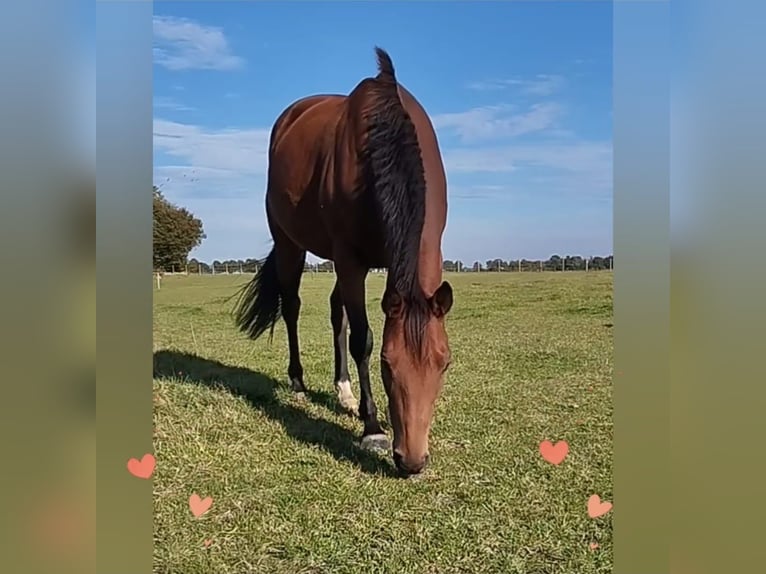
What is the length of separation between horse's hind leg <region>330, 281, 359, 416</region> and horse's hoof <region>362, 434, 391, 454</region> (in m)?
0.31

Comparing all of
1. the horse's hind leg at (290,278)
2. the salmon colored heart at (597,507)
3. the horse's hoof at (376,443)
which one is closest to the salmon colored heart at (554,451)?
the salmon colored heart at (597,507)

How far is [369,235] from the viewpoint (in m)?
1.86

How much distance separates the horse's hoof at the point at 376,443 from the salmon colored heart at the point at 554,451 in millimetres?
469

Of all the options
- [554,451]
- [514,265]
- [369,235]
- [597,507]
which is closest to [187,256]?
[369,235]

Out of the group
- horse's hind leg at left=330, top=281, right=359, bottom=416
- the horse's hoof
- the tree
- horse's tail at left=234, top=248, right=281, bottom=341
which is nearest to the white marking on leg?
horse's hind leg at left=330, top=281, right=359, bottom=416

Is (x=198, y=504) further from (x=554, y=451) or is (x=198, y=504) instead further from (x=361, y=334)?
(x=554, y=451)

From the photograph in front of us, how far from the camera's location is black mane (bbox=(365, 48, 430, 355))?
1543 millimetres
